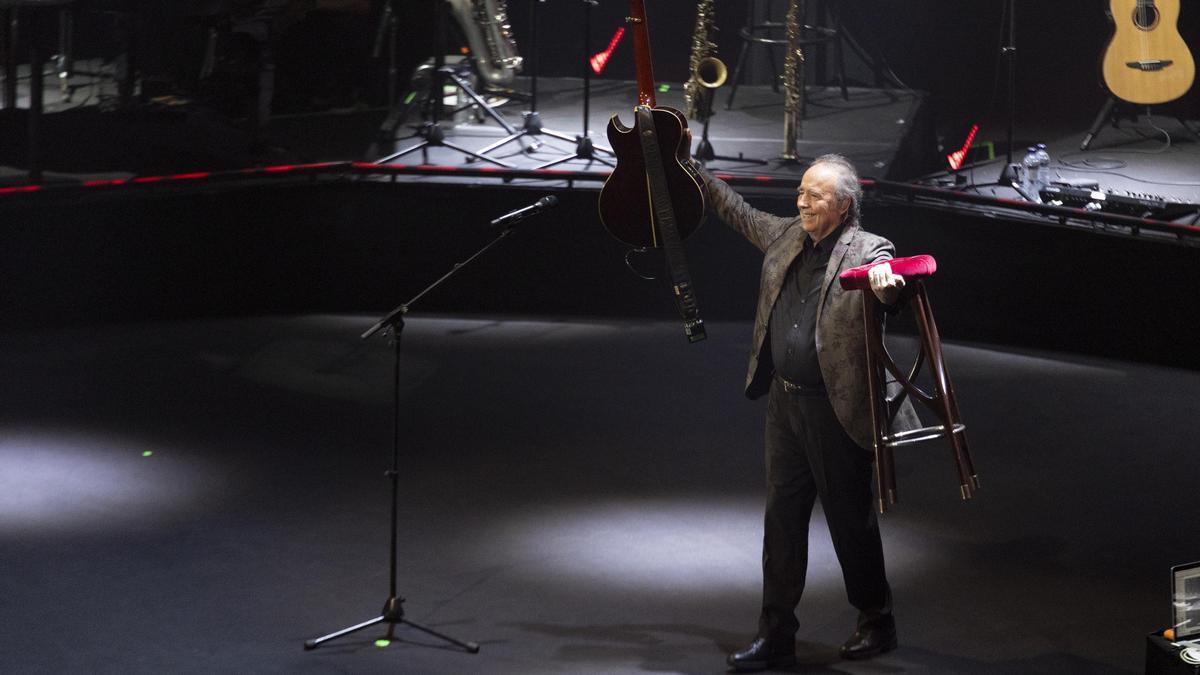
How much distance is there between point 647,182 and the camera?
4.60 m

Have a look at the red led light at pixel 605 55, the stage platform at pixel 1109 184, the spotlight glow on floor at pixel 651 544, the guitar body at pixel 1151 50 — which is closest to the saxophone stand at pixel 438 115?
the red led light at pixel 605 55

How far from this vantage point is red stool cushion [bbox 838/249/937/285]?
4.35 metres

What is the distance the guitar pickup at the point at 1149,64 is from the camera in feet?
29.6

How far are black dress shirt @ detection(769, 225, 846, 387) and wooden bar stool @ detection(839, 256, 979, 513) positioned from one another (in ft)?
0.78

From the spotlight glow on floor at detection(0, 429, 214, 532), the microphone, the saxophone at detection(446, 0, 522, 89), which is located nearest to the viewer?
the microphone

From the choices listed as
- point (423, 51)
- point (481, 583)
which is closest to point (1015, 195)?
point (423, 51)

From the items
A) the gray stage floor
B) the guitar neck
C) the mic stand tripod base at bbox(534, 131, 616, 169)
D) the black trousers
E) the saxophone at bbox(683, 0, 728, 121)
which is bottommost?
the gray stage floor

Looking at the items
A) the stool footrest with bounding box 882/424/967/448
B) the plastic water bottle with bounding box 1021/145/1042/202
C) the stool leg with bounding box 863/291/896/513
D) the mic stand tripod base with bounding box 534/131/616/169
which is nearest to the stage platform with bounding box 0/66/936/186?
the mic stand tripod base with bounding box 534/131/616/169

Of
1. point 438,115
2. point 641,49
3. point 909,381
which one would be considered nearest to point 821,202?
point 909,381

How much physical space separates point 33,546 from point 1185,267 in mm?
5258

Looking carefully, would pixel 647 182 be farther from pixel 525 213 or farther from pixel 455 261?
pixel 455 261

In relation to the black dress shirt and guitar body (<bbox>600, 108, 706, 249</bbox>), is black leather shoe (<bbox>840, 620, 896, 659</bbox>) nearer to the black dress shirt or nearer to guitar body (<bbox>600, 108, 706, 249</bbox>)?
the black dress shirt

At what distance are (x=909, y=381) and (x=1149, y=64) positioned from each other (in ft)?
17.3

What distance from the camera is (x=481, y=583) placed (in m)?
5.56
